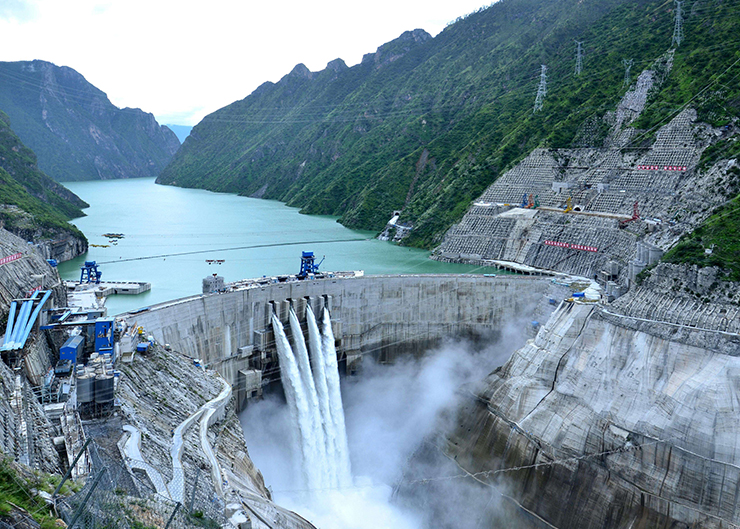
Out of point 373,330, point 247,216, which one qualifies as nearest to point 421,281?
point 373,330

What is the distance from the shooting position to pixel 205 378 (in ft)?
117

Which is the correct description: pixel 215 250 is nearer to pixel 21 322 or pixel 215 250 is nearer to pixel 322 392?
pixel 322 392

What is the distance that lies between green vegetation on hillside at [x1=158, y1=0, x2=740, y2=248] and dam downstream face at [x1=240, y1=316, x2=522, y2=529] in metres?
37.2

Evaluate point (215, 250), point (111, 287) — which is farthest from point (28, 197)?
point (111, 287)

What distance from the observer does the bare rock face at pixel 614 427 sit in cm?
3394

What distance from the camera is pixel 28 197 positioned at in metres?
97.7

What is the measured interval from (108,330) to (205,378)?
268 inches

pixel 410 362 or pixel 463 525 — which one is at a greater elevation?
pixel 410 362

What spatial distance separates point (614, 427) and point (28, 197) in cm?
9112

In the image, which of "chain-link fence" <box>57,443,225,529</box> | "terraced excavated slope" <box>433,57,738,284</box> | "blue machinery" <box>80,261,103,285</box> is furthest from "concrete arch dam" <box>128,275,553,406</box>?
"blue machinery" <box>80,261,103,285</box>

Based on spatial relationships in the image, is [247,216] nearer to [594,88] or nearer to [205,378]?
[594,88]

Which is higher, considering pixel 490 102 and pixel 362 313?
pixel 490 102

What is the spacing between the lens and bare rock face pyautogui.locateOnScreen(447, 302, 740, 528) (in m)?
33.9

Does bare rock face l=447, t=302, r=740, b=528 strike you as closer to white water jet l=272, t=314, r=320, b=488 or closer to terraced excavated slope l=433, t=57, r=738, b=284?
terraced excavated slope l=433, t=57, r=738, b=284
